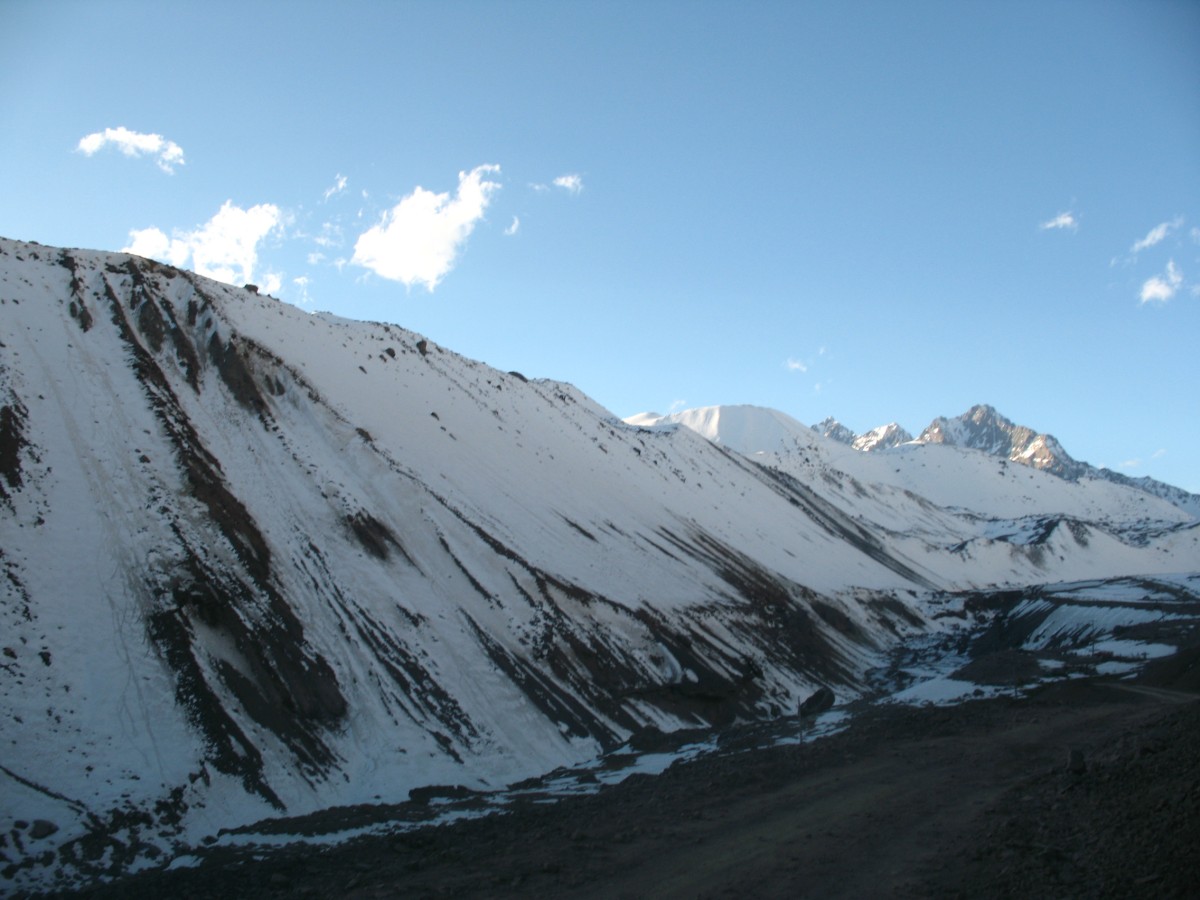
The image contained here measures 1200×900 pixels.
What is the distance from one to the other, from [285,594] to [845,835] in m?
19.3

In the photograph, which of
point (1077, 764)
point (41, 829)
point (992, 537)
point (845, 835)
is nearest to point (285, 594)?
point (41, 829)

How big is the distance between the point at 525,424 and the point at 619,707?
40.8 metres

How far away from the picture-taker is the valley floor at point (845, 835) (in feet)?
35.1

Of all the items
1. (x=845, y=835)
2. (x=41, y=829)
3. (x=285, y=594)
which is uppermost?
(x=285, y=594)

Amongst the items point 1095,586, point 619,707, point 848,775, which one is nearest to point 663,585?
point 619,707

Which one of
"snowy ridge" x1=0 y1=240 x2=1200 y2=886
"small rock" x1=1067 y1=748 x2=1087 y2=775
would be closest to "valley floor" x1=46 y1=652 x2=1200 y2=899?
"small rock" x1=1067 y1=748 x2=1087 y2=775

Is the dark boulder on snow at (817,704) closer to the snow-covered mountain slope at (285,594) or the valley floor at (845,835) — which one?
the snow-covered mountain slope at (285,594)

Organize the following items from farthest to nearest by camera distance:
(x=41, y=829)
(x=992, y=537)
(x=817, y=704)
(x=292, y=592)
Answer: (x=992, y=537) → (x=817, y=704) → (x=292, y=592) → (x=41, y=829)

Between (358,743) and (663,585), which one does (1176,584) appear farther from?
(358,743)

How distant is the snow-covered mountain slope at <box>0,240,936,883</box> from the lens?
18953mm

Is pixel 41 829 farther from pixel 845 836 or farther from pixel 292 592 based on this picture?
pixel 845 836

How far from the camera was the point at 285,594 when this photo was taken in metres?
26.7

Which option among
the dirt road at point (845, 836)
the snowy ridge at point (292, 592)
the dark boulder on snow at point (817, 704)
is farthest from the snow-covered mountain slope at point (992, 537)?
the dirt road at point (845, 836)

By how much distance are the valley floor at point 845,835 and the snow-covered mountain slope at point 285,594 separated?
5.07 m
